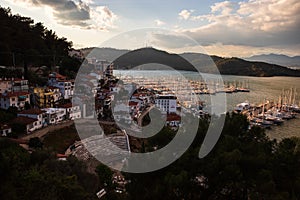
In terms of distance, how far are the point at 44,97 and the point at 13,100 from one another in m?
1.81

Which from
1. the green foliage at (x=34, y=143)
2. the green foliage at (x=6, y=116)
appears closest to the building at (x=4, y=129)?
the green foliage at (x=6, y=116)

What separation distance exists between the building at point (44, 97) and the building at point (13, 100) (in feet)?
2.81

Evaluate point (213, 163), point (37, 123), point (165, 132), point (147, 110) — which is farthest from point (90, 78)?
point (213, 163)

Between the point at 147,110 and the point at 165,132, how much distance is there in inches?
439

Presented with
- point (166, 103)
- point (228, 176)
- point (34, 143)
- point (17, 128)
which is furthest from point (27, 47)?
point (228, 176)

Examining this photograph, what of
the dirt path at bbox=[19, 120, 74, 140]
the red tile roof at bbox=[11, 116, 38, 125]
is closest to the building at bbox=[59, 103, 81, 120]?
the dirt path at bbox=[19, 120, 74, 140]

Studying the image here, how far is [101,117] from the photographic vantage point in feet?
40.8

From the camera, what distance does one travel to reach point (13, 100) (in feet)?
31.6

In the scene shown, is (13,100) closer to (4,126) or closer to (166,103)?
(4,126)

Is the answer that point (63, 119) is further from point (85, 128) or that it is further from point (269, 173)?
point (269, 173)

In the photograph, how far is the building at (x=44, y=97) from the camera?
37.0ft

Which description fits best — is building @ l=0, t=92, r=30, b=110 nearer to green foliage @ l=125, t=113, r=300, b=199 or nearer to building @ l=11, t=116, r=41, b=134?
building @ l=11, t=116, r=41, b=134

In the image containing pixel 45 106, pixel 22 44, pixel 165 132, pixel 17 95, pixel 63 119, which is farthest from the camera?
pixel 22 44

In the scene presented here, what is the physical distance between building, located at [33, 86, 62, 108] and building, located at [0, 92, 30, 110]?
2.81 feet
